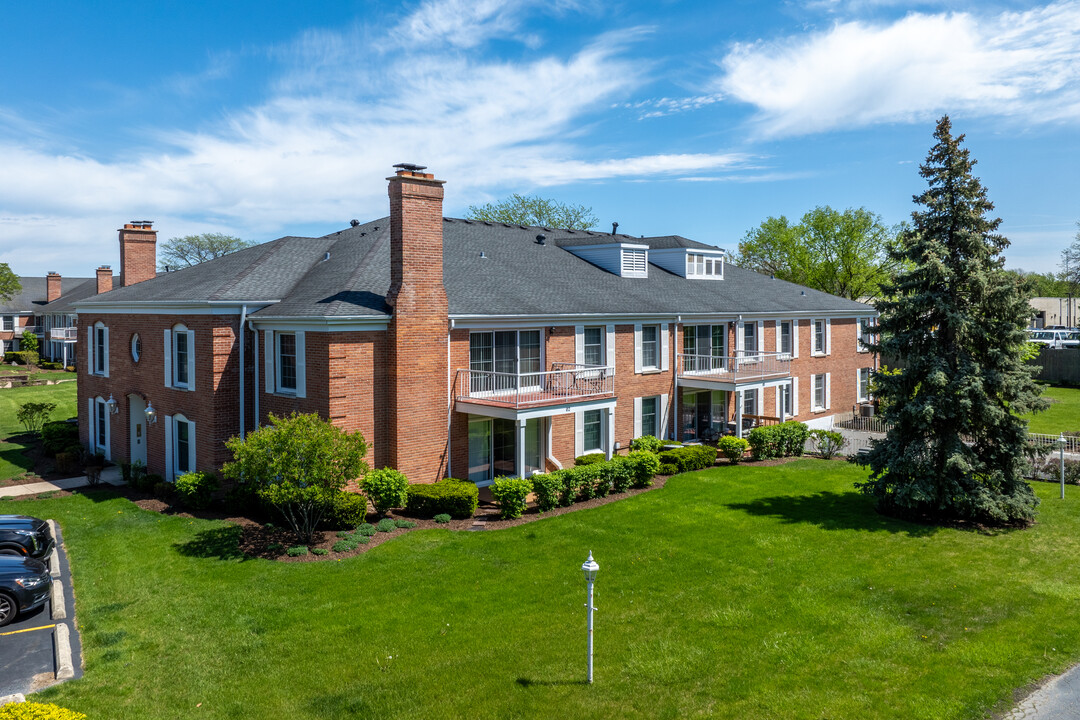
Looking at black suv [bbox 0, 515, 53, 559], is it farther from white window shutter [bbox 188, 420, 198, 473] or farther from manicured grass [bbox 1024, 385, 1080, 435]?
manicured grass [bbox 1024, 385, 1080, 435]

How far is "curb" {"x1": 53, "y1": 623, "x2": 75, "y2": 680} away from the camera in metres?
10.4

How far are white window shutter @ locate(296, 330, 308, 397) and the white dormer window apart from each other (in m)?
14.5

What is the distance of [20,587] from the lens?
40.8 ft

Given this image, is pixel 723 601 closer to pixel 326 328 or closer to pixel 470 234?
pixel 326 328

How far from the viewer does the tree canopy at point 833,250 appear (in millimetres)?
60375

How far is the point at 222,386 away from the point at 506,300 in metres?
8.47

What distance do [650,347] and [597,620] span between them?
50.6 feet

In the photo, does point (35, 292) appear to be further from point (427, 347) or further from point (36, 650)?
point (36, 650)

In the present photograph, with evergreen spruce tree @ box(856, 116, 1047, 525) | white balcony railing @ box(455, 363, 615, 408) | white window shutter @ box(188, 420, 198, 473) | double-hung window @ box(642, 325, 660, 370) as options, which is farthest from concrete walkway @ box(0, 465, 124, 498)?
evergreen spruce tree @ box(856, 116, 1047, 525)

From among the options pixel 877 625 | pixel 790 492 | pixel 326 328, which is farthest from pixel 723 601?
pixel 326 328

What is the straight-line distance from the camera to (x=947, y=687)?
9641mm

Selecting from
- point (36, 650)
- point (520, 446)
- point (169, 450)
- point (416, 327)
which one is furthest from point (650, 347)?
point (36, 650)

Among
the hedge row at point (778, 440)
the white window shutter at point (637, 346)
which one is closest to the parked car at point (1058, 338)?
the hedge row at point (778, 440)

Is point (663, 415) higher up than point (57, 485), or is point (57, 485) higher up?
point (663, 415)
